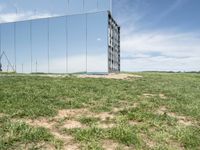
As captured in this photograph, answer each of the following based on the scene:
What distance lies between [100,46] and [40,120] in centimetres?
1705

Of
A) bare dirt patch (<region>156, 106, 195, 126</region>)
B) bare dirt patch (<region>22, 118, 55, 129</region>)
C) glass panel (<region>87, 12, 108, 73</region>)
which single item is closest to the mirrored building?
glass panel (<region>87, 12, 108, 73</region>)

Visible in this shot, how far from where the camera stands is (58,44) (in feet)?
81.4

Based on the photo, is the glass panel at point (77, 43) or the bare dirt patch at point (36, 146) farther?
the glass panel at point (77, 43)

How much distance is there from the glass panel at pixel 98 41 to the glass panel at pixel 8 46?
994 centimetres

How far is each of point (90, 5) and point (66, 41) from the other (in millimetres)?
3912

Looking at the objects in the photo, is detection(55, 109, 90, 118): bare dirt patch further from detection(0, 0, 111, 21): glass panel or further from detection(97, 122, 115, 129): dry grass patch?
detection(0, 0, 111, 21): glass panel

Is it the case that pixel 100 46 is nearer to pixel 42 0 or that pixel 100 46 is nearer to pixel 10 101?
pixel 42 0

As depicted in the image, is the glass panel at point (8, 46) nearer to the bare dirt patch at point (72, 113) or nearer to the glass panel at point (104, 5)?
the glass panel at point (104, 5)

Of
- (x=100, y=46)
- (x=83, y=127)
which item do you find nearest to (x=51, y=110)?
(x=83, y=127)

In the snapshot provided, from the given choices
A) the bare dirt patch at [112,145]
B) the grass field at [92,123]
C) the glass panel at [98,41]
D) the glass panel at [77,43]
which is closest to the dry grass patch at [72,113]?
the grass field at [92,123]

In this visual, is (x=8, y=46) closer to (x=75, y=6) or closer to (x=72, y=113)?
(x=75, y=6)

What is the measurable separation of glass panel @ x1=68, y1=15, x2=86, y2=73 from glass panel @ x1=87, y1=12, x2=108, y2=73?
1.69ft

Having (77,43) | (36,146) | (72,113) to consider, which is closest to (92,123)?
(72,113)

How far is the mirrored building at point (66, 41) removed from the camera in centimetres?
2292
